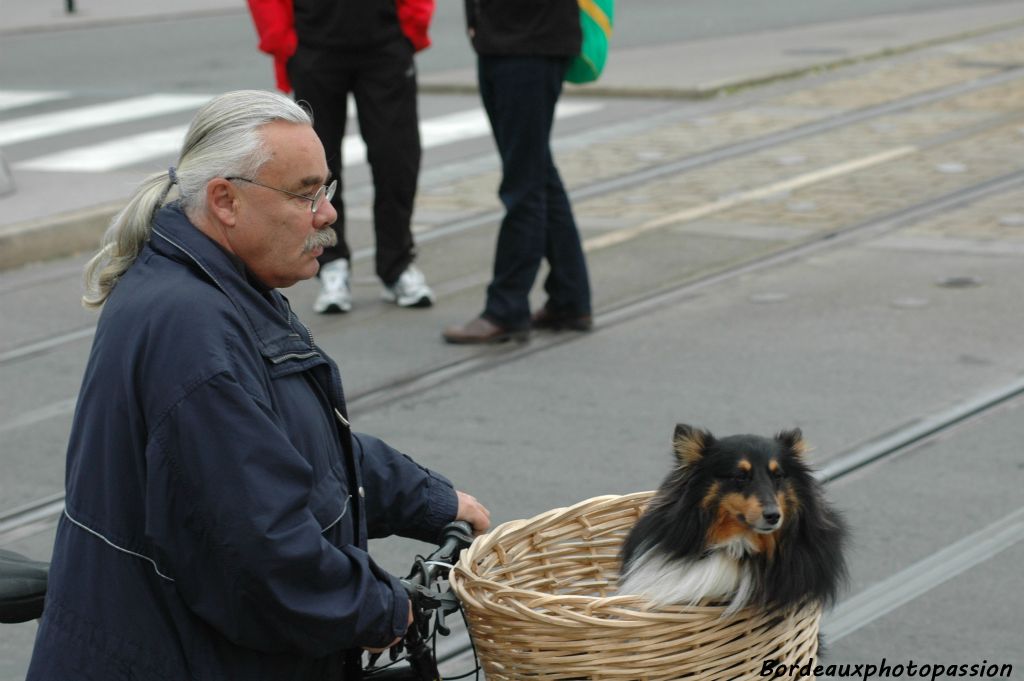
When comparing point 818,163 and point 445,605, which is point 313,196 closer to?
point 445,605

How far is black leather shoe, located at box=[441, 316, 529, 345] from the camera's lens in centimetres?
718

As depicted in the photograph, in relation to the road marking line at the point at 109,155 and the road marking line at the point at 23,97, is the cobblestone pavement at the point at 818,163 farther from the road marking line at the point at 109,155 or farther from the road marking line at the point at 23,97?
the road marking line at the point at 23,97

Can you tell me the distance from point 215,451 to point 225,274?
347 millimetres

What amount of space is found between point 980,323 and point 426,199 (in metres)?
4.36

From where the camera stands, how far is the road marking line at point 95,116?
13.6m

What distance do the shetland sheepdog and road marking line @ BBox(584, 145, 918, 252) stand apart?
5827mm

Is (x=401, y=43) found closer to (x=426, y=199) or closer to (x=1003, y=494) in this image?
(x=426, y=199)

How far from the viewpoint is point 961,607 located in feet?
14.6

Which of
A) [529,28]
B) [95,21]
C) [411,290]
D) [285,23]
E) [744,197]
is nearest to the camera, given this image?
[529,28]

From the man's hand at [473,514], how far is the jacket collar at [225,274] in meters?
0.64

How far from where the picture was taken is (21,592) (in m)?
2.96

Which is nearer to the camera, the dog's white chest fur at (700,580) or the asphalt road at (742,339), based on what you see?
the dog's white chest fur at (700,580)

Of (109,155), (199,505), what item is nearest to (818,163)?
(109,155)

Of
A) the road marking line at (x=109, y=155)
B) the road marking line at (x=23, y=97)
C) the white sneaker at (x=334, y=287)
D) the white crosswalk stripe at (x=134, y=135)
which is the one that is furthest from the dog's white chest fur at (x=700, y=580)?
the road marking line at (x=23, y=97)
